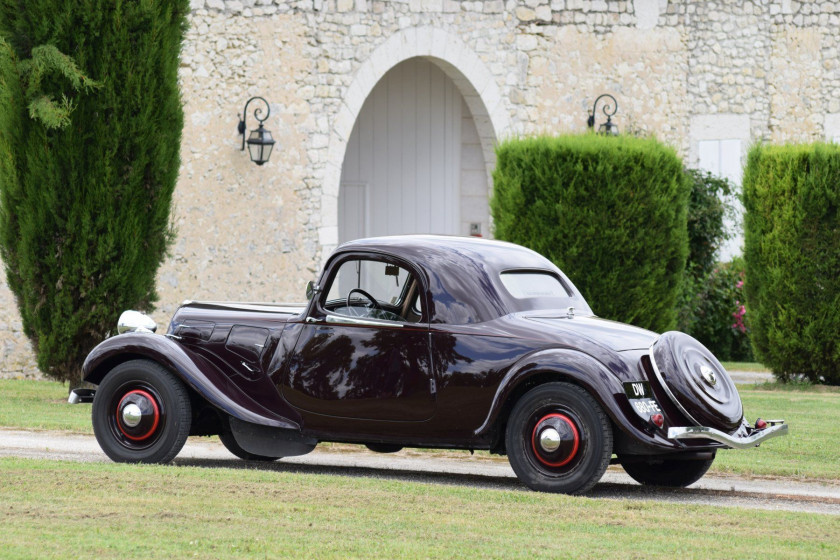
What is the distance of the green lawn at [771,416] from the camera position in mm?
9125

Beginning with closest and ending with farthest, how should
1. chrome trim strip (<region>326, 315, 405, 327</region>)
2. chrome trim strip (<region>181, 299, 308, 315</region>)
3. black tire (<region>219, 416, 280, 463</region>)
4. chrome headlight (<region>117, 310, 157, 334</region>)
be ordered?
chrome trim strip (<region>326, 315, 405, 327</region>) < chrome trim strip (<region>181, 299, 308, 315</region>) < chrome headlight (<region>117, 310, 157, 334</region>) < black tire (<region>219, 416, 280, 463</region>)

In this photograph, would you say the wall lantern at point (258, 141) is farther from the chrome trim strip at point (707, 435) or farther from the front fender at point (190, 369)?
the chrome trim strip at point (707, 435)

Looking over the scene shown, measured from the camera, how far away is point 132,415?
8039 millimetres

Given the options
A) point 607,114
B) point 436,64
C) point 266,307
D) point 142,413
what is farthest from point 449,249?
point 607,114

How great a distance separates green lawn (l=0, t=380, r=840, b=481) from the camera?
29.9 feet

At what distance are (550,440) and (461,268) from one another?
120 centimetres

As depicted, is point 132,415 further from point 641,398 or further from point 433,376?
point 641,398

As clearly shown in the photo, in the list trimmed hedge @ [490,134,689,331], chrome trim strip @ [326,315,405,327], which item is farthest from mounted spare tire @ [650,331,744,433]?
trimmed hedge @ [490,134,689,331]

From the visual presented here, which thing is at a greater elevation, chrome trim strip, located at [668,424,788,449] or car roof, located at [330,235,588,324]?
car roof, located at [330,235,588,324]

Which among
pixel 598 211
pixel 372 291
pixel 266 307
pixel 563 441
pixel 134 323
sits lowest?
pixel 563 441

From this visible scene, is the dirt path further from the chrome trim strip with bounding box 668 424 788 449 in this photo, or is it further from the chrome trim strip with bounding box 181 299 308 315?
the chrome trim strip with bounding box 181 299 308 315

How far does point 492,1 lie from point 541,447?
41.2ft

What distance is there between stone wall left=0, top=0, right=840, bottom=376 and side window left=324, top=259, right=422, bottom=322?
24.9 ft

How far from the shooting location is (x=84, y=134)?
1289 centimetres
